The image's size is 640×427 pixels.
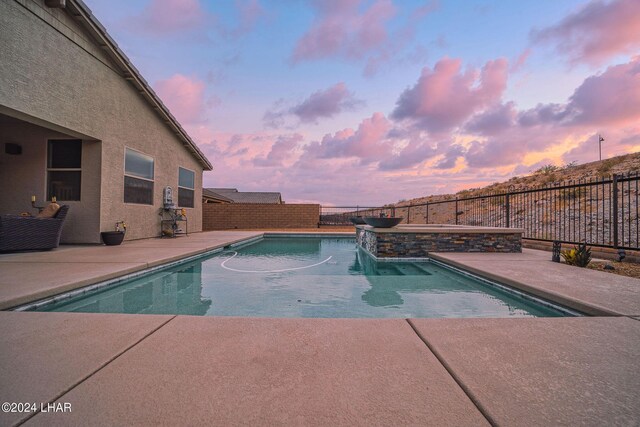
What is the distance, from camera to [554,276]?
10.7 ft

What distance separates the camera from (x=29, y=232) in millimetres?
4883

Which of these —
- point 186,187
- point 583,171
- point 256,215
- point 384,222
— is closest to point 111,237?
point 186,187

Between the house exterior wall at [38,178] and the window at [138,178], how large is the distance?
844 mm

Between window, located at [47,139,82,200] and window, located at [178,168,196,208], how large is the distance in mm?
3447

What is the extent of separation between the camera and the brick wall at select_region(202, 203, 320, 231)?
14180 millimetres

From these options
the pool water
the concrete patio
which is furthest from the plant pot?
the concrete patio

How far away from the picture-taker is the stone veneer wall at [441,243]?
545 centimetres

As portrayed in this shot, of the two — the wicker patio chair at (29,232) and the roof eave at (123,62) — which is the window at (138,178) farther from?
the wicker patio chair at (29,232)

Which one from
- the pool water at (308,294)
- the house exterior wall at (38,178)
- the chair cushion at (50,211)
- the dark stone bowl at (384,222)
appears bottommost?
the pool water at (308,294)

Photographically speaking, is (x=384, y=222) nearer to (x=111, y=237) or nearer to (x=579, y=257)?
(x=579, y=257)

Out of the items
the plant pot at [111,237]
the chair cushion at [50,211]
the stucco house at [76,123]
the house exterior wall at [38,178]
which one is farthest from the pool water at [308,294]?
the stucco house at [76,123]

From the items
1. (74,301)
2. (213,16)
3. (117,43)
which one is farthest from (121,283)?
(213,16)

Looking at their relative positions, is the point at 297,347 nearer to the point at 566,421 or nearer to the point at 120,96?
the point at 566,421

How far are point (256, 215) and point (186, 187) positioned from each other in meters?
4.63
